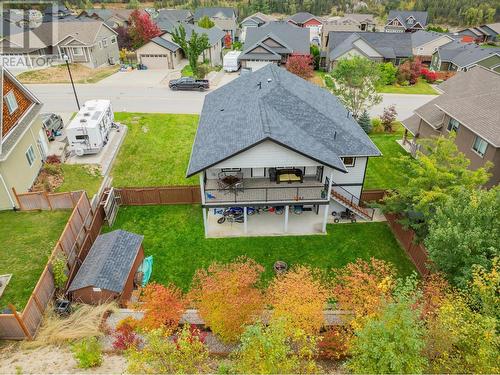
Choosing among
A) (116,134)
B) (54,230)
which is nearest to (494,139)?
(54,230)

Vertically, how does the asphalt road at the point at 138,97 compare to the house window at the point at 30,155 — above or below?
below

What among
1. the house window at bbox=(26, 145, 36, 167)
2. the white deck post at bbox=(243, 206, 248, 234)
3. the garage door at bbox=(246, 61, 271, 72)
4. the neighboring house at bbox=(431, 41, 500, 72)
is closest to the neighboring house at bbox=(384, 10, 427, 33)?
the neighboring house at bbox=(431, 41, 500, 72)

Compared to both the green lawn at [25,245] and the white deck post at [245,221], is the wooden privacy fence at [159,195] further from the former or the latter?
the white deck post at [245,221]

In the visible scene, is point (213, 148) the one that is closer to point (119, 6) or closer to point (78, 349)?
point (78, 349)

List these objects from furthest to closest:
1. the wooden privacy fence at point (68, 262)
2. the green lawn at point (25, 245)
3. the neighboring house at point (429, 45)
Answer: the neighboring house at point (429, 45) < the green lawn at point (25, 245) < the wooden privacy fence at point (68, 262)

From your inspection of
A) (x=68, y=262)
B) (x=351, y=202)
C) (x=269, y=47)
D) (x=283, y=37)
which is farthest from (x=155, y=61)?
(x=68, y=262)

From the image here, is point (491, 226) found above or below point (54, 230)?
above

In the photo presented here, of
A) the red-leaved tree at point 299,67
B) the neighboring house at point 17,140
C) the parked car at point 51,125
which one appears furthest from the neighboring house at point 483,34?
Result: the neighboring house at point 17,140
